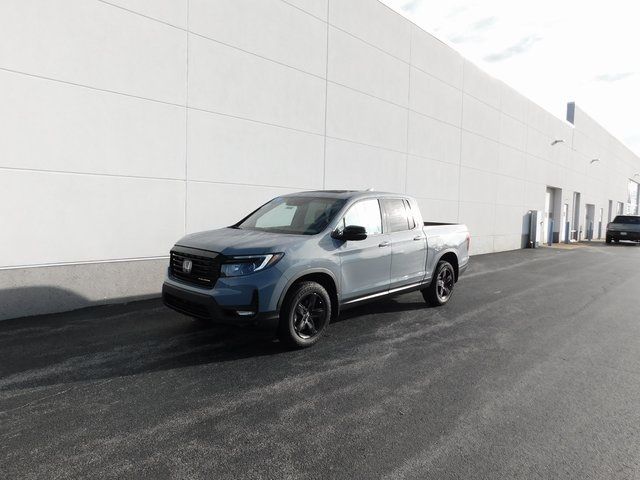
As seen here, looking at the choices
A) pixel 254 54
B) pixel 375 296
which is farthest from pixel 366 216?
pixel 254 54

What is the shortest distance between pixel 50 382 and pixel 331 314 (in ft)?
9.94

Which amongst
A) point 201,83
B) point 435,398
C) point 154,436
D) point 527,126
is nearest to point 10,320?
point 154,436

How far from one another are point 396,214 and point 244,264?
110 inches

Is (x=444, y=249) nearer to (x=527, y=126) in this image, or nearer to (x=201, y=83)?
(x=201, y=83)

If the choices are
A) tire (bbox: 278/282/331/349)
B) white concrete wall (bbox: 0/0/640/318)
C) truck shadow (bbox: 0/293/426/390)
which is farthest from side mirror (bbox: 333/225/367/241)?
white concrete wall (bbox: 0/0/640/318)

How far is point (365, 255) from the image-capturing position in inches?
228

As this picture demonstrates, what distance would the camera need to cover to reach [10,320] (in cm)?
611

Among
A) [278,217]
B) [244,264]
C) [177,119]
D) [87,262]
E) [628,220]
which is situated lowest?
[87,262]

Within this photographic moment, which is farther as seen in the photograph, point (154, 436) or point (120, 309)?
point (120, 309)

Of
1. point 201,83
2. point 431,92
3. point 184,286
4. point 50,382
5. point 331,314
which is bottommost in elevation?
point 50,382

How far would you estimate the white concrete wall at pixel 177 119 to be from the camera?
6383 millimetres

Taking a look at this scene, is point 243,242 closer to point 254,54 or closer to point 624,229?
point 254,54

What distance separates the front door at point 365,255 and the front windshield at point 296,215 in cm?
25

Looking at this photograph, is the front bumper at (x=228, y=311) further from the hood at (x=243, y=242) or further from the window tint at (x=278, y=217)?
the window tint at (x=278, y=217)
